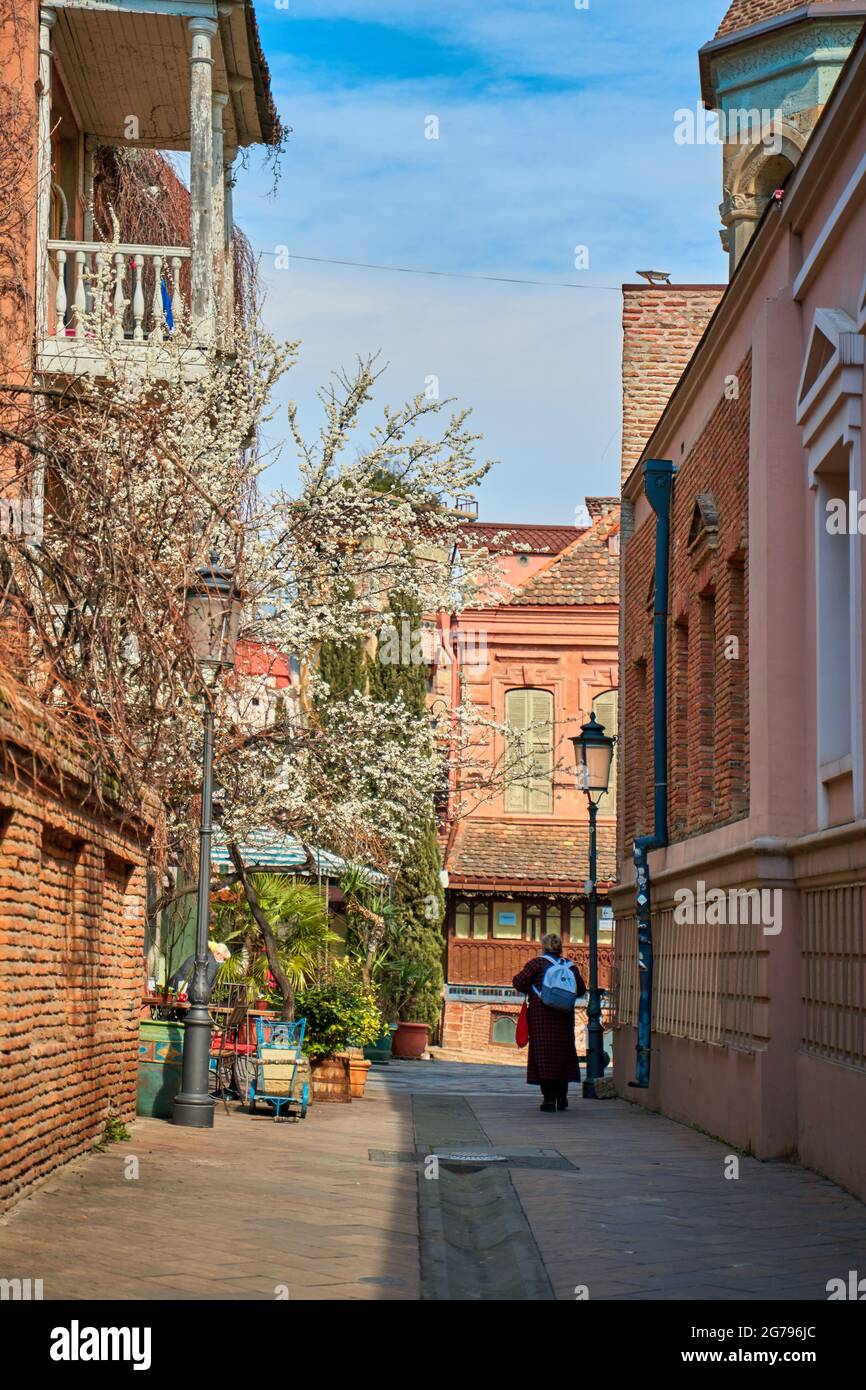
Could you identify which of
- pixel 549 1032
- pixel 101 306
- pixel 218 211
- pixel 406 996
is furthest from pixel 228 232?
pixel 406 996

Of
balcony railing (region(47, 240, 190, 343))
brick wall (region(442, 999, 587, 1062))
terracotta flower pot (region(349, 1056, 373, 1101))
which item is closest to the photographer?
balcony railing (region(47, 240, 190, 343))

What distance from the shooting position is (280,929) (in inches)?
959

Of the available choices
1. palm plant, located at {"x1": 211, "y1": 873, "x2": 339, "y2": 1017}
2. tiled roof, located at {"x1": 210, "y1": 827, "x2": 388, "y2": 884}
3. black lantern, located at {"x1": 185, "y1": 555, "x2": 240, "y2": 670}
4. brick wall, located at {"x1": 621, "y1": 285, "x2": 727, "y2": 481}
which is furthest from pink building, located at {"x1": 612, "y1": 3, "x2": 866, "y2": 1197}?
palm plant, located at {"x1": 211, "y1": 873, "x2": 339, "y2": 1017}

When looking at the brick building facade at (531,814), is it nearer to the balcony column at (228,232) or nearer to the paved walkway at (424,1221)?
the balcony column at (228,232)

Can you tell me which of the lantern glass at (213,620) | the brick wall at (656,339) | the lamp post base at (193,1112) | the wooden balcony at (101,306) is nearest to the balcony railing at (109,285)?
the wooden balcony at (101,306)

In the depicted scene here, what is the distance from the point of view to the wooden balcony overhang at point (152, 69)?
16.7 m

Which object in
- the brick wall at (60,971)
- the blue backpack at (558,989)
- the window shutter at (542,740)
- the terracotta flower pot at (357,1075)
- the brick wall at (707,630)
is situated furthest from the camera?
the window shutter at (542,740)

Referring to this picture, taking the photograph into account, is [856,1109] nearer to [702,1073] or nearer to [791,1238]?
[791,1238]

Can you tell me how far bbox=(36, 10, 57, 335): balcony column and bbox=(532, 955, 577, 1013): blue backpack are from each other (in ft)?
25.2

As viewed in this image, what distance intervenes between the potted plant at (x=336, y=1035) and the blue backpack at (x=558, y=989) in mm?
2019

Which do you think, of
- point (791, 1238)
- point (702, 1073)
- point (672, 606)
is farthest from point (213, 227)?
point (791, 1238)

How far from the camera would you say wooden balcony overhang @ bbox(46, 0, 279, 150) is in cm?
1670

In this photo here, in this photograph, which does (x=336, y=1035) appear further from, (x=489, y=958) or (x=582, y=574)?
(x=582, y=574)

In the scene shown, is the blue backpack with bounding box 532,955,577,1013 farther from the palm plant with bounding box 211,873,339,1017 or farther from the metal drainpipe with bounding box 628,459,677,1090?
the palm plant with bounding box 211,873,339,1017
